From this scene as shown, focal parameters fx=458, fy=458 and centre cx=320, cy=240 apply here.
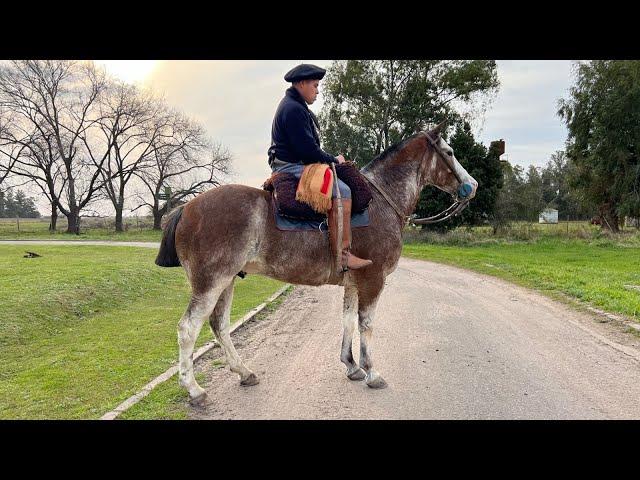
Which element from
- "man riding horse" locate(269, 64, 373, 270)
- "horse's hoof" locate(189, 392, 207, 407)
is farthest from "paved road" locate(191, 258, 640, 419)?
"man riding horse" locate(269, 64, 373, 270)

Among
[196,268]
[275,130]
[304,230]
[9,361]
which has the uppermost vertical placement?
[275,130]

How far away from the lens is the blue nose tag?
5.70 metres

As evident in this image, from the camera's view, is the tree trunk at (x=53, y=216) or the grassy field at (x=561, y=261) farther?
the tree trunk at (x=53, y=216)

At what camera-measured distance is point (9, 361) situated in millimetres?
6469

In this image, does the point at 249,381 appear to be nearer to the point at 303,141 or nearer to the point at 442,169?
the point at 303,141

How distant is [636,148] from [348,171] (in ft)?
102

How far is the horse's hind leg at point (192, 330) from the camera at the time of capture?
14.8ft

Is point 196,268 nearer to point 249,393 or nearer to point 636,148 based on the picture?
point 249,393

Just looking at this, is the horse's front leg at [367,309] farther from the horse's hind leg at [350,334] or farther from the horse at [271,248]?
the horse's hind leg at [350,334]

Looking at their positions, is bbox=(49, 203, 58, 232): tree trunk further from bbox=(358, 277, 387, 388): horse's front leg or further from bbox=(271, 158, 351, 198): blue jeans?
bbox=(358, 277, 387, 388): horse's front leg

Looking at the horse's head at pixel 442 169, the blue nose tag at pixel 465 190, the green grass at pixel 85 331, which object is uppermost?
the horse's head at pixel 442 169

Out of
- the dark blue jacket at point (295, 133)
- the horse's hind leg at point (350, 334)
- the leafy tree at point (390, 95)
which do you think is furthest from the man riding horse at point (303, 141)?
the leafy tree at point (390, 95)

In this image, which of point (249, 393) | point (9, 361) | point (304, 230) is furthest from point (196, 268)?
point (9, 361)

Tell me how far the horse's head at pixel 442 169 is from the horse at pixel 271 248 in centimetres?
1
